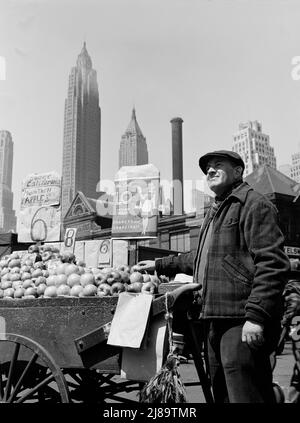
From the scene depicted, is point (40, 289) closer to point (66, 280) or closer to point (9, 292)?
point (66, 280)

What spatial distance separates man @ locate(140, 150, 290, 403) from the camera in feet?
7.25

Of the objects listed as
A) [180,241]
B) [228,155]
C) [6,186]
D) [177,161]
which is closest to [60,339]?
[228,155]

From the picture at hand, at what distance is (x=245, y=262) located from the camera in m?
2.43

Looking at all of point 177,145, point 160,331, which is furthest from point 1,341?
point 177,145

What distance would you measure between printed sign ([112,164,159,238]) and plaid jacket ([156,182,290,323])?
8.38m

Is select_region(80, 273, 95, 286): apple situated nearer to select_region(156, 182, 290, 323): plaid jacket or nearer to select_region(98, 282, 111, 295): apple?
select_region(98, 282, 111, 295): apple

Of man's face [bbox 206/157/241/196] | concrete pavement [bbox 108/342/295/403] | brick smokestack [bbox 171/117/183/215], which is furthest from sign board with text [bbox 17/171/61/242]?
brick smokestack [bbox 171/117/183/215]

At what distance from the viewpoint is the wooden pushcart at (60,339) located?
268cm

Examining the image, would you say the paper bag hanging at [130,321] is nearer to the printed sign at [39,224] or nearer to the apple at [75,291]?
the apple at [75,291]

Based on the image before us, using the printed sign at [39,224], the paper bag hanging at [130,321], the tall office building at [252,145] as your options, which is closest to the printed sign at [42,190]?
the printed sign at [39,224]

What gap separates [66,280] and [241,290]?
1917 mm

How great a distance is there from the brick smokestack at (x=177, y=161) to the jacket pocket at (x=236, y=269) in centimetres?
3515
